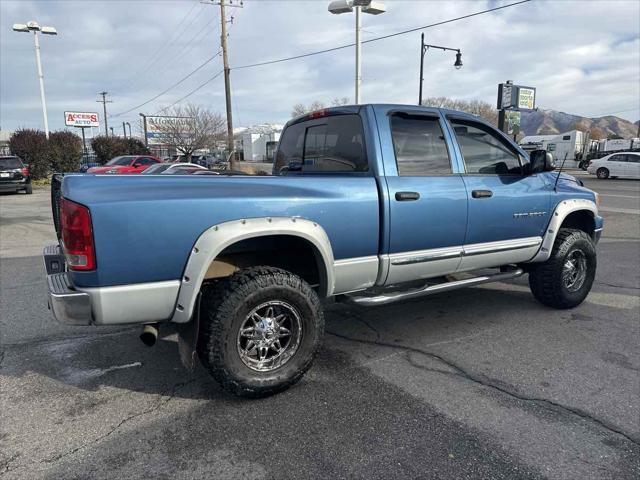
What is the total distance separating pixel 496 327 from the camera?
446 cm

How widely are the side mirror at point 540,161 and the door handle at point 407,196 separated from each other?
4.72 feet

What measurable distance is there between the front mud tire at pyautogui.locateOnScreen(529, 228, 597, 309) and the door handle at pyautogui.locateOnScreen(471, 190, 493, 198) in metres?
1.27

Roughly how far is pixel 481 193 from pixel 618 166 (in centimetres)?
2880

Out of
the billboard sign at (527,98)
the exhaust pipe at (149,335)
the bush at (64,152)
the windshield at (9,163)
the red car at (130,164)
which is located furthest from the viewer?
the billboard sign at (527,98)

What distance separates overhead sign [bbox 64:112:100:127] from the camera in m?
48.0

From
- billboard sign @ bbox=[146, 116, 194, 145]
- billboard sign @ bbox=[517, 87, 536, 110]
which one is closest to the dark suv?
billboard sign @ bbox=[146, 116, 194, 145]

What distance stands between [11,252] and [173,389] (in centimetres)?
646

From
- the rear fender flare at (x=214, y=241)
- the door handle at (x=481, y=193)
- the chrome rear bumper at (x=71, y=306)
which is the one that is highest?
the door handle at (x=481, y=193)

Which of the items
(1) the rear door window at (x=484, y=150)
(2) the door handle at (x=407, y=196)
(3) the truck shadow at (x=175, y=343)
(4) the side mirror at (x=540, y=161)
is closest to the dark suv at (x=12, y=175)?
(3) the truck shadow at (x=175, y=343)

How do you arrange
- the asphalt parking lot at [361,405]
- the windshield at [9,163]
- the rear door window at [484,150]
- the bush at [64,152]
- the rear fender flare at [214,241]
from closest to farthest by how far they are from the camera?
the asphalt parking lot at [361,405] → the rear fender flare at [214,241] → the rear door window at [484,150] → the windshield at [9,163] → the bush at [64,152]

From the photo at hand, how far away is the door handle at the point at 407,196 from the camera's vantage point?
135 inches

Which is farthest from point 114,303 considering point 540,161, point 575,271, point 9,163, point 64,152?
point 64,152

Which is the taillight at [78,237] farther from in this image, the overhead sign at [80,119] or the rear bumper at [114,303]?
the overhead sign at [80,119]

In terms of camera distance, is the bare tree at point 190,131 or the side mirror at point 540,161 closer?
the side mirror at point 540,161
